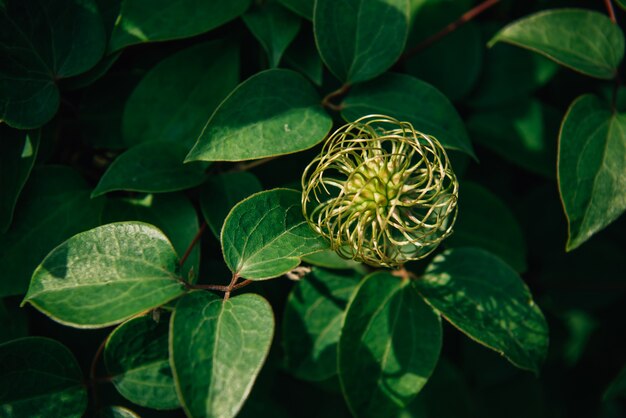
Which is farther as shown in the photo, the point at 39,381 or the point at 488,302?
the point at 488,302

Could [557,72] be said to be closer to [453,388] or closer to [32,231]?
[453,388]

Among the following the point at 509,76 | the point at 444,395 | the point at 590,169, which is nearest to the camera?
the point at 590,169

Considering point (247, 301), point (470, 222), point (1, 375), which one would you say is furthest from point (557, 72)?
point (1, 375)

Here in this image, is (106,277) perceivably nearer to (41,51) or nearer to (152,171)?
(152,171)

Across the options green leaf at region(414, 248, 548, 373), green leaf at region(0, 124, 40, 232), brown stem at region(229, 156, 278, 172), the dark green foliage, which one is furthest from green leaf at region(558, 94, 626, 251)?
green leaf at region(0, 124, 40, 232)

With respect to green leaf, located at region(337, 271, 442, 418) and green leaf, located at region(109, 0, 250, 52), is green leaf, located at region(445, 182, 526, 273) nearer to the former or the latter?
green leaf, located at region(337, 271, 442, 418)

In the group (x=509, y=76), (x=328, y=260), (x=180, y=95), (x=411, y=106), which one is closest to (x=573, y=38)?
(x=509, y=76)

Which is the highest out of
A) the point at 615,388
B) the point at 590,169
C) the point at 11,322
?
the point at 590,169
